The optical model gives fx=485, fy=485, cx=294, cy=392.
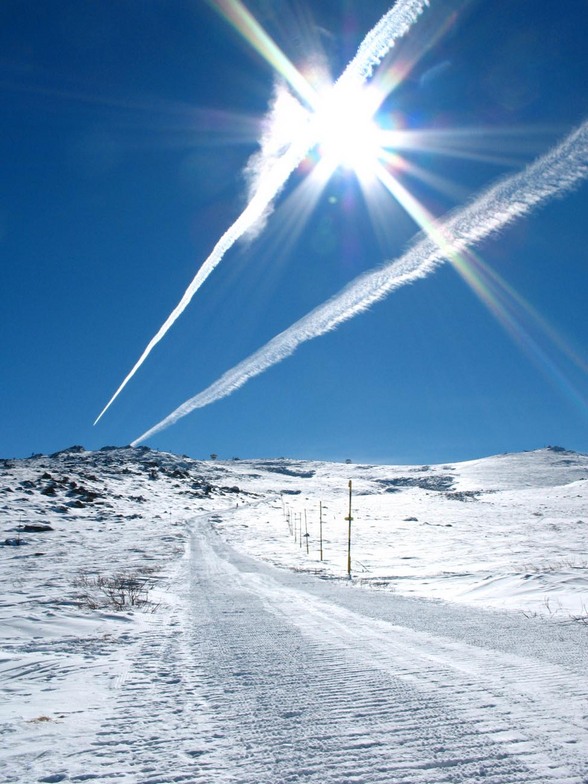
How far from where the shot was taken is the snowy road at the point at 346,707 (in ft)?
9.01

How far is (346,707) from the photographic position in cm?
374

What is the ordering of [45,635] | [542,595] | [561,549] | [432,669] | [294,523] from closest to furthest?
1. [432,669]
2. [45,635]
3. [542,595]
4. [561,549]
5. [294,523]

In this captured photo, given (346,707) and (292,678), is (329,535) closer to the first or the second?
(292,678)

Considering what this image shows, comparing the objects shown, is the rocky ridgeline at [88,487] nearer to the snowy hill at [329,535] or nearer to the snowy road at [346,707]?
the snowy hill at [329,535]

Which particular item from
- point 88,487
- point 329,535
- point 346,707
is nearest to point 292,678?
point 346,707

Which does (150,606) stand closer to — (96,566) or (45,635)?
(45,635)

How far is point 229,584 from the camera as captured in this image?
1439 centimetres

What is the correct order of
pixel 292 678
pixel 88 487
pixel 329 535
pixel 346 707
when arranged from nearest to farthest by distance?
pixel 346 707 → pixel 292 678 → pixel 329 535 → pixel 88 487

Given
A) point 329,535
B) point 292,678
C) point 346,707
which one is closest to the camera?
point 346,707

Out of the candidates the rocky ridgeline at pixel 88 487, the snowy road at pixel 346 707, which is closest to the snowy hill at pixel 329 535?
the rocky ridgeline at pixel 88 487

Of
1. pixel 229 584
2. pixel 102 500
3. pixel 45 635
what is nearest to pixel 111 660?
pixel 45 635

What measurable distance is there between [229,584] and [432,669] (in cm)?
1057

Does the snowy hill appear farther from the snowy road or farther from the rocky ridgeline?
the snowy road

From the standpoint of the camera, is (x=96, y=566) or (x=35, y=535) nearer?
(x=96, y=566)
